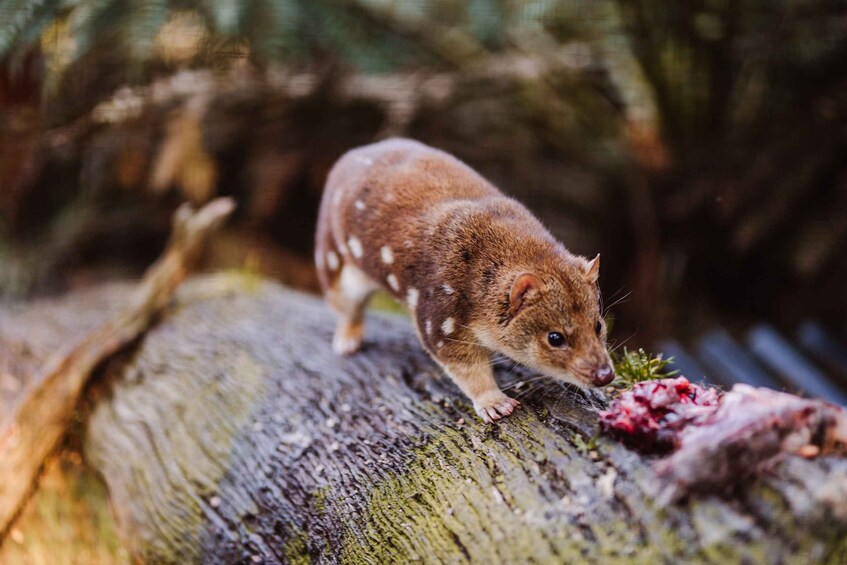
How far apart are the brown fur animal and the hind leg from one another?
0.03m

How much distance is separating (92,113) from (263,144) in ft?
4.62

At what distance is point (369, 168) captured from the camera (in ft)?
10.7

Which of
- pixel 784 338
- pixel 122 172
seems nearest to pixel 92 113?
pixel 122 172

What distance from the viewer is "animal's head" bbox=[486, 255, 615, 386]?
8.10 ft

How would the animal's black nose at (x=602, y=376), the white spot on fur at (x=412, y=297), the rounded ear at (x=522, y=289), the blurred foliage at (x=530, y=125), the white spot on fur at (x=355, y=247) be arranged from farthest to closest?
the blurred foliage at (x=530, y=125) → the white spot on fur at (x=355, y=247) → the white spot on fur at (x=412, y=297) → the rounded ear at (x=522, y=289) → the animal's black nose at (x=602, y=376)

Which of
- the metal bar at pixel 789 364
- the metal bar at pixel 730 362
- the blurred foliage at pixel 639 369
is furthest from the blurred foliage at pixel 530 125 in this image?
the blurred foliage at pixel 639 369

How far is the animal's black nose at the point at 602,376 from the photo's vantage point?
2.38m

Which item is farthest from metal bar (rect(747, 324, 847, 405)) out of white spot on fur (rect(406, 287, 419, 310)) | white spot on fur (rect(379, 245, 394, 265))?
white spot on fur (rect(379, 245, 394, 265))

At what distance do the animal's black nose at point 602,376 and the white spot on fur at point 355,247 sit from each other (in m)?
1.28

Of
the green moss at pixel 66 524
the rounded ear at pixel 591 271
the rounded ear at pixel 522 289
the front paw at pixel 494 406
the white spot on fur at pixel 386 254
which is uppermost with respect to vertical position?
the rounded ear at pixel 591 271

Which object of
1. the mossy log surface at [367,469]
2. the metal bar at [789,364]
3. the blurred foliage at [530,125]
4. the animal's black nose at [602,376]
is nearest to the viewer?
the mossy log surface at [367,469]

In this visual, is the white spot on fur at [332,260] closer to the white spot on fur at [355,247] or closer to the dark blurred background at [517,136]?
the white spot on fur at [355,247]

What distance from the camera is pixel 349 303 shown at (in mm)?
3531

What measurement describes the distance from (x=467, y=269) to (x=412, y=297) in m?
0.36
